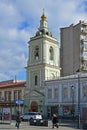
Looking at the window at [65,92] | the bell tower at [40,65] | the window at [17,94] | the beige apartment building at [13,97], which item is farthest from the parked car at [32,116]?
the window at [17,94]

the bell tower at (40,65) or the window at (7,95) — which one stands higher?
the bell tower at (40,65)

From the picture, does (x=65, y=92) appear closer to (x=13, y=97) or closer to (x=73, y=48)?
(x=13, y=97)

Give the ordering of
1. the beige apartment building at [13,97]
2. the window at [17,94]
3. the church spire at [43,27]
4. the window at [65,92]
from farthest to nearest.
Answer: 1. the window at [17,94]
2. the beige apartment building at [13,97]
3. the church spire at [43,27]
4. the window at [65,92]

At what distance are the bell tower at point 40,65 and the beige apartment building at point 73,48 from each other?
14.2 m

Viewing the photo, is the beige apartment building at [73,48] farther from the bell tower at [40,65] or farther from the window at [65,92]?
the window at [65,92]

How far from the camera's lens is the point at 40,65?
6944 cm

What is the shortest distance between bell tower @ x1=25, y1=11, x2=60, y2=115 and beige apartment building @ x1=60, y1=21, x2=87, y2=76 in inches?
560

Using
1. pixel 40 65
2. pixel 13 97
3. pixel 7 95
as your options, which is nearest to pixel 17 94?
pixel 13 97

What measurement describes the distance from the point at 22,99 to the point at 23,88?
2.23 m

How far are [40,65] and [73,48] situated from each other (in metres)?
20.3

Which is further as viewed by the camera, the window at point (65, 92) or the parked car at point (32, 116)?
the window at point (65, 92)

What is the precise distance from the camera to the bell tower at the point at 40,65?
6869 cm

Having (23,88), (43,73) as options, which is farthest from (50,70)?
(23,88)

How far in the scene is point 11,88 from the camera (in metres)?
75.9
